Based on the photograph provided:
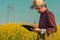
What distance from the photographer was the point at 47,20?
17.6 feet

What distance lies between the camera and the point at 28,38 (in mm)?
8211

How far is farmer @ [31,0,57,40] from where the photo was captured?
17.5 ft

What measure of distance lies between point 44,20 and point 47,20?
88mm

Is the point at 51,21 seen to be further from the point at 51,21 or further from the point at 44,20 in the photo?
the point at 44,20

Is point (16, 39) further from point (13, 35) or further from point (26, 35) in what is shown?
point (26, 35)

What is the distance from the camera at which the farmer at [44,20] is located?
5.33 m

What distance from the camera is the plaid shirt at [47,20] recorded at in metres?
5.34

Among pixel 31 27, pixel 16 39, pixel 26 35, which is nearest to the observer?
pixel 31 27

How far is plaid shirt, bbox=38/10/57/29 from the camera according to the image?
210 inches

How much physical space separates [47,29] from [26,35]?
10.3 ft

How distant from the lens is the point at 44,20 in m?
5.44

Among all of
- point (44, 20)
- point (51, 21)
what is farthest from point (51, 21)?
point (44, 20)

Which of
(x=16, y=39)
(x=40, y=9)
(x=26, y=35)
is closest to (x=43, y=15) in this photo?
(x=40, y=9)

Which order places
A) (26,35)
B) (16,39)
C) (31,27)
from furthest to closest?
(26,35) < (16,39) < (31,27)
